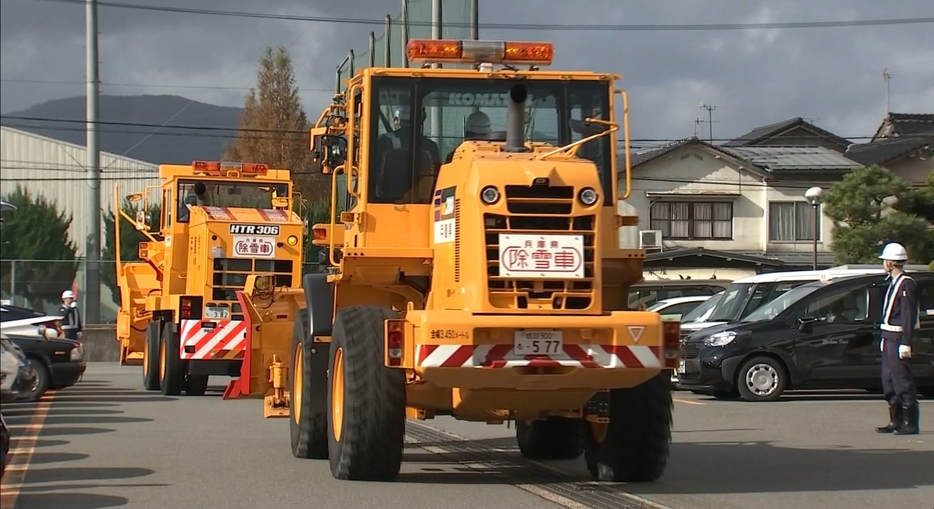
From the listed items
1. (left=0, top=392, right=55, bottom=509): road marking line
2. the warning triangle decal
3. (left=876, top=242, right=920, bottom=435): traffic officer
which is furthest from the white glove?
(left=0, top=392, right=55, bottom=509): road marking line

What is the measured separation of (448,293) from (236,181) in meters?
12.7

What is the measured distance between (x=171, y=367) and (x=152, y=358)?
1.47 meters

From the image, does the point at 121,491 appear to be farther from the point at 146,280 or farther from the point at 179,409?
the point at 146,280

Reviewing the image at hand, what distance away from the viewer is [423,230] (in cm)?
1046

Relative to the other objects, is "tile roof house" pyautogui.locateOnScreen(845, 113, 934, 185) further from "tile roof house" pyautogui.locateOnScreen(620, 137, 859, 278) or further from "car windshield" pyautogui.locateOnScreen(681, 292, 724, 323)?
"car windshield" pyautogui.locateOnScreen(681, 292, 724, 323)

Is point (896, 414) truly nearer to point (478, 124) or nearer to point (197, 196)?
point (478, 124)

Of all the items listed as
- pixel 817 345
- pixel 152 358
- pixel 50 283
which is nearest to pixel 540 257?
pixel 817 345

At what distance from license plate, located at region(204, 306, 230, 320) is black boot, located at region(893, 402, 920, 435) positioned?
413 inches

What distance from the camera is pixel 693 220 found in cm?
4975

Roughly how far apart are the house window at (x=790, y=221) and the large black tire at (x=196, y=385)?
3311 centimetres

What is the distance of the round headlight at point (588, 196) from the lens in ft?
31.6

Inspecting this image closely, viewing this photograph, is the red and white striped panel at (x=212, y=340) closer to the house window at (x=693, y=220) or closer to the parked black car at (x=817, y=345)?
the parked black car at (x=817, y=345)

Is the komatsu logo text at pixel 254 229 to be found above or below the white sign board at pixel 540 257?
above

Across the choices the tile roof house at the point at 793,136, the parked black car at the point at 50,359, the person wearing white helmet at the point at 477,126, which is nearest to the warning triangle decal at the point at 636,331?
the person wearing white helmet at the point at 477,126
